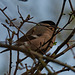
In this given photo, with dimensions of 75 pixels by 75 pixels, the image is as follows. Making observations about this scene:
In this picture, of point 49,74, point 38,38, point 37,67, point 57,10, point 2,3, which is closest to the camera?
point 49,74


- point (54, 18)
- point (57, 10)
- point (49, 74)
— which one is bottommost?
point (49, 74)

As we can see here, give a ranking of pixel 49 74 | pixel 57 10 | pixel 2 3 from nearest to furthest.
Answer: pixel 49 74 < pixel 2 3 < pixel 57 10

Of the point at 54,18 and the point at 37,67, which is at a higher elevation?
the point at 54,18

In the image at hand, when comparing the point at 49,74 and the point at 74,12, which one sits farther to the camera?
the point at 74,12

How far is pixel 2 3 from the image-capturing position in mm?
3615

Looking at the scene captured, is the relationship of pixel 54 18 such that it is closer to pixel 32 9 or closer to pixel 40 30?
pixel 32 9

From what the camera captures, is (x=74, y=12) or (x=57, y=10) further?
(x=57, y=10)

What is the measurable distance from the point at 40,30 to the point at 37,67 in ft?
5.16

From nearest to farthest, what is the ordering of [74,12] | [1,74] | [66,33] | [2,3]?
[74,12]
[2,3]
[1,74]
[66,33]

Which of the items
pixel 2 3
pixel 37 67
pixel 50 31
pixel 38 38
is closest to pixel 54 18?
pixel 50 31

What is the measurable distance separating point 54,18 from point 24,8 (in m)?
1.53

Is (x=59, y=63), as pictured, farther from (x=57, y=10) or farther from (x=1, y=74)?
(x=57, y=10)

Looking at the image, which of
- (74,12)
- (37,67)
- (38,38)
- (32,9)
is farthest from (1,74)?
(74,12)

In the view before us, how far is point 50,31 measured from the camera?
13.7ft
